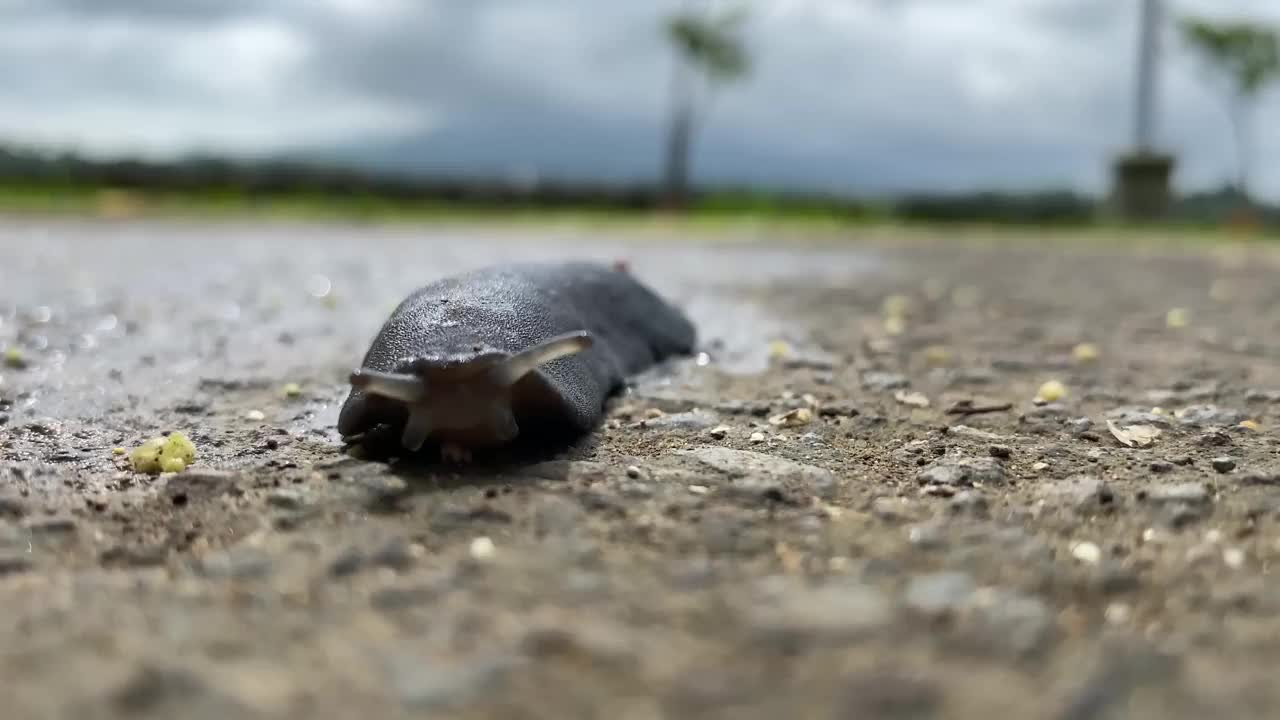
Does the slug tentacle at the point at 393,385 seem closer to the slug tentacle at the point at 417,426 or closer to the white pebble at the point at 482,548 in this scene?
the slug tentacle at the point at 417,426

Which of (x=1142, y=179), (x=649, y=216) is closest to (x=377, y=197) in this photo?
(x=649, y=216)

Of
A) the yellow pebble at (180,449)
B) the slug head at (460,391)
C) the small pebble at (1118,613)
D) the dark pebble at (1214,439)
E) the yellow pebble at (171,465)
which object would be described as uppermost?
the slug head at (460,391)

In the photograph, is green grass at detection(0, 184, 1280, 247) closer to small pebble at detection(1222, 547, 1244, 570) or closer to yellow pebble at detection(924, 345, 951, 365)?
yellow pebble at detection(924, 345, 951, 365)

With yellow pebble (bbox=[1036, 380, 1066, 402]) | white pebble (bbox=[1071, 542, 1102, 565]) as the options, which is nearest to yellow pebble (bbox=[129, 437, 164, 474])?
white pebble (bbox=[1071, 542, 1102, 565])

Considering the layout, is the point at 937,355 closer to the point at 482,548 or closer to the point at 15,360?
the point at 482,548

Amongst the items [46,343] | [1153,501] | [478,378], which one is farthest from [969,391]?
[46,343]

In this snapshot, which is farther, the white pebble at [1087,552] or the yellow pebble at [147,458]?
the yellow pebble at [147,458]

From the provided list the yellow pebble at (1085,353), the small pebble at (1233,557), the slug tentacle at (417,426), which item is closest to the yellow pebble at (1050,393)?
the yellow pebble at (1085,353)
